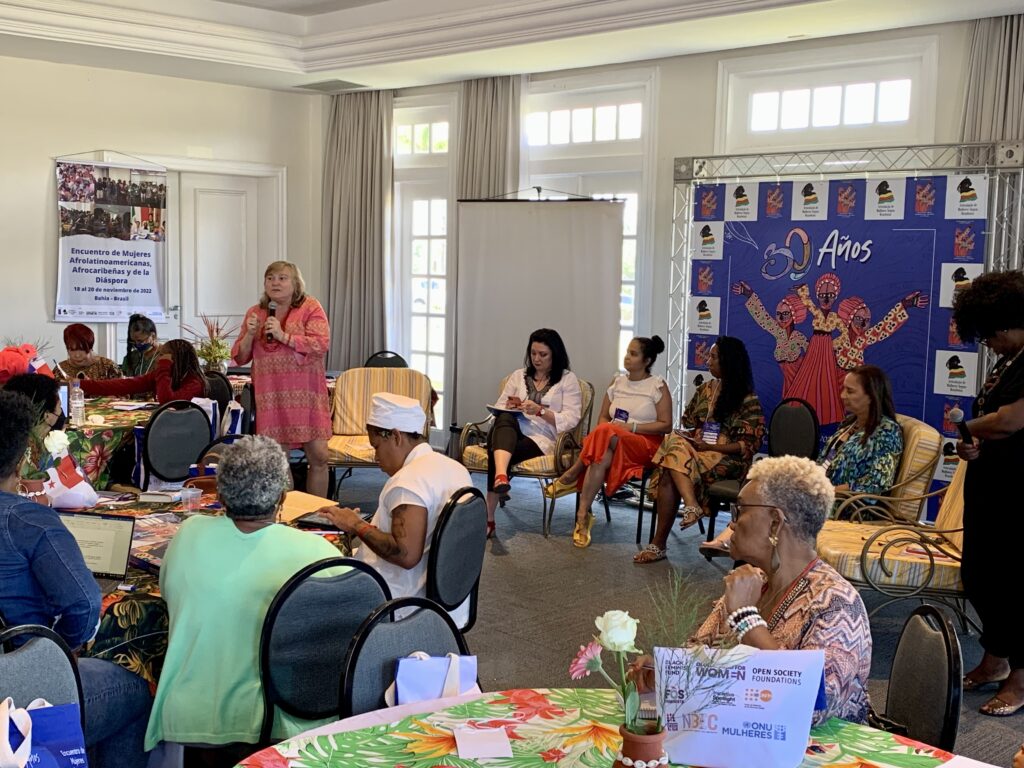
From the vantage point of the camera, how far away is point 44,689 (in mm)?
2059

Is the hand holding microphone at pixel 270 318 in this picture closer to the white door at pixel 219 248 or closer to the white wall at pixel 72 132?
the white wall at pixel 72 132

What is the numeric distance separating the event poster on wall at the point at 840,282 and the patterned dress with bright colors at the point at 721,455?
467mm

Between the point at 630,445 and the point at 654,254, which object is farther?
the point at 654,254

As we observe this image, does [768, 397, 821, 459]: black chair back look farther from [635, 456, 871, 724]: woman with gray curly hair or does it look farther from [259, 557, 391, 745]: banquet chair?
[259, 557, 391, 745]: banquet chair

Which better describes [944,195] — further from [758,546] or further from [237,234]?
[237,234]

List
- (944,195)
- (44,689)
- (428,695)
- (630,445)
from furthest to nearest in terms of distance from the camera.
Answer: (630,445), (944,195), (428,695), (44,689)

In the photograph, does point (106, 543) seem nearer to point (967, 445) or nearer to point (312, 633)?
point (312, 633)

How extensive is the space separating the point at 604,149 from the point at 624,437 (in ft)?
8.92

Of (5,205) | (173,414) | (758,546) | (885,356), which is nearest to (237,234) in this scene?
(5,205)

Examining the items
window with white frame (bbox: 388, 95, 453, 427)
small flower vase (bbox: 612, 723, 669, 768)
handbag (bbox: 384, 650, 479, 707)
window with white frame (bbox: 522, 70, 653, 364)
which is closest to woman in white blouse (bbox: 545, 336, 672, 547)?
window with white frame (bbox: 522, 70, 653, 364)

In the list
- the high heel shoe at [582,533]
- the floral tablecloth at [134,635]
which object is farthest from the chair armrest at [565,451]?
the floral tablecloth at [134,635]

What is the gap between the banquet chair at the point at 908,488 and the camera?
5039mm

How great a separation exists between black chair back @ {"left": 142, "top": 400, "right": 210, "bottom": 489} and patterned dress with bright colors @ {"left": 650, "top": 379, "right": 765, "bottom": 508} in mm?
2611

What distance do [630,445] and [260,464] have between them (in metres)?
3.99
